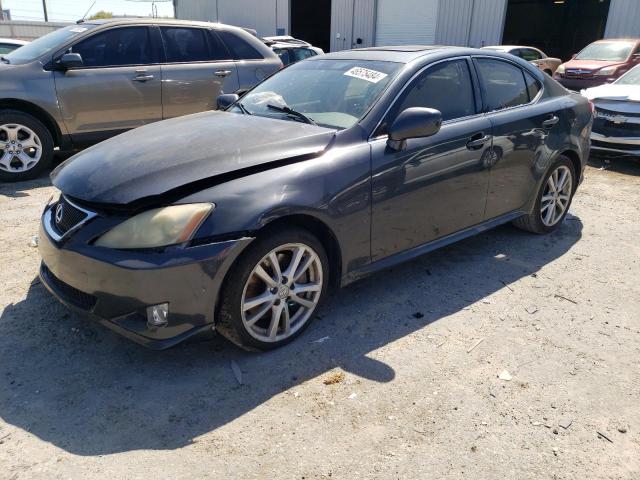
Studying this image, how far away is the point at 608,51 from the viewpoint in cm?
1529

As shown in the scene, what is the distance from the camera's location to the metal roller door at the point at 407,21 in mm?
21484

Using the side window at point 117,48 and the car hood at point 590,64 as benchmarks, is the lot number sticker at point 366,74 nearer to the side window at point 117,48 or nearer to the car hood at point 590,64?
the side window at point 117,48

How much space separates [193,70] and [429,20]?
667 inches

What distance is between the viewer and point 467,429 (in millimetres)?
2600

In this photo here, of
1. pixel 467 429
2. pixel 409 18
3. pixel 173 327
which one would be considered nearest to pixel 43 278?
pixel 173 327

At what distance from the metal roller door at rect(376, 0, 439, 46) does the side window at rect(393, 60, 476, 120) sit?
1829 cm

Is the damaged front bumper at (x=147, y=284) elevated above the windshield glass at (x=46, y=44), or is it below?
below

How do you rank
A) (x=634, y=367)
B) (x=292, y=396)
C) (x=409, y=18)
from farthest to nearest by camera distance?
(x=409, y=18), (x=634, y=367), (x=292, y=396)

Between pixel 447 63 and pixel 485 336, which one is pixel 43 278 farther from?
pixel 447 63

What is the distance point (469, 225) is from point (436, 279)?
A: 1.63 ft

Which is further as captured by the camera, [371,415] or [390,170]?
[390,170]

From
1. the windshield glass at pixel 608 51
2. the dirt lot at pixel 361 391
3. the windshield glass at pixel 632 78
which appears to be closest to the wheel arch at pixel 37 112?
the dirt lot at pixel 361 391

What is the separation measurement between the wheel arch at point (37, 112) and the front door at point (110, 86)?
15 centimetres

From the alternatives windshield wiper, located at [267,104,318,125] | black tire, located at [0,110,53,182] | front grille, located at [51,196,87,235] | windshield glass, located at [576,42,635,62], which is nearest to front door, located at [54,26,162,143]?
black tire, located at [0,110,53,182]
